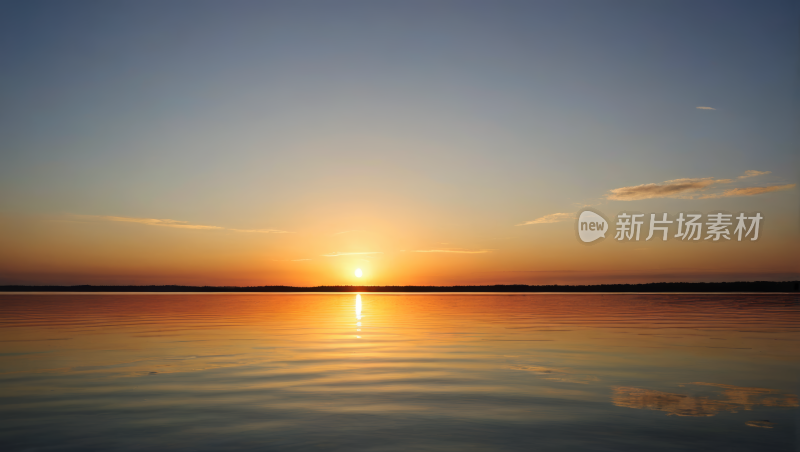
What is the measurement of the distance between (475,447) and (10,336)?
2685 cm

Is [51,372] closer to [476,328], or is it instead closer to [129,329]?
[129,329]

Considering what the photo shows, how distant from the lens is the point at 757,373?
53.2 feet

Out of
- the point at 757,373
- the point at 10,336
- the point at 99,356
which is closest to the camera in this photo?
the point at 757,373

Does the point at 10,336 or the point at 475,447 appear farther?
the point at 10,336

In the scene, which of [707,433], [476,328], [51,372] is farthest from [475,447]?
[476,328]

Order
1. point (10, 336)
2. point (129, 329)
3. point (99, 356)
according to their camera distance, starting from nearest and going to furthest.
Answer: point (99, 356) < point (10, 336) < point (129, 329)

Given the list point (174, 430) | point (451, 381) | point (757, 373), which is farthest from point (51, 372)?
point (757, 373)

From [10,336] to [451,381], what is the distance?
23.4m

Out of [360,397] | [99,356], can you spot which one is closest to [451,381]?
[360,397]

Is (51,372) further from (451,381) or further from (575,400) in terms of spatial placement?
(575,400)

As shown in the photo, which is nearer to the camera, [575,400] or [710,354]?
[575,400]

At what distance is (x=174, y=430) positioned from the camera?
9.96 m

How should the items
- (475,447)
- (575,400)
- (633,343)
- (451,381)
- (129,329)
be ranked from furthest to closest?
1. (129,329)
2. (633,343)
3. (451,381)
4. (575,400)
5. (475,447)

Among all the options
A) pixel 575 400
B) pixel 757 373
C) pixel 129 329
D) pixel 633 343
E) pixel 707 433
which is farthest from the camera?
pixel 129 329
